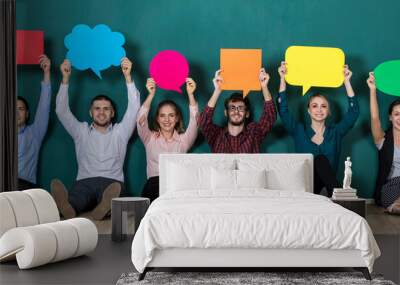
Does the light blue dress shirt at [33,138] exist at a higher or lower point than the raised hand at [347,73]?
lower

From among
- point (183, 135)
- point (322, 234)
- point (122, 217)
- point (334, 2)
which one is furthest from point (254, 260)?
point (334, 2)

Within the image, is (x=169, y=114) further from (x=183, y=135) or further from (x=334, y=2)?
(x=334, y=2)

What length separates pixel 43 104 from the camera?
7.86 metres

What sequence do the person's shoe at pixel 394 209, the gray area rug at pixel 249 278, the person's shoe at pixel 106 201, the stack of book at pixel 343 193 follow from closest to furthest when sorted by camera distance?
the gray area rug at pixel 249 278 < the stack of book at pixel 343 193 < the person's shoe at pixel 106 201 < the person's shoe at pixel 394 209

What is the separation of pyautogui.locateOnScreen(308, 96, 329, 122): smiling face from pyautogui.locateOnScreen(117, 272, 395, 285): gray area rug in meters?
3.20

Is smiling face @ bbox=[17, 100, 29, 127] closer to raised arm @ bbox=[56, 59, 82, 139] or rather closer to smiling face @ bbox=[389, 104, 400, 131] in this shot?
raised arm @ bbox=[56, 59, 82, 139]

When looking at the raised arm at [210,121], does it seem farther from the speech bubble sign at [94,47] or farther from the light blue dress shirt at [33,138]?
the light blue dress shirt at [33,138]

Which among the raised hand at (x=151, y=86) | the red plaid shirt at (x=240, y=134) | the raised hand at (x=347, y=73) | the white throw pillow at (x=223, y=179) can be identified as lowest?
the white throw pillow at (x=223, y=179)

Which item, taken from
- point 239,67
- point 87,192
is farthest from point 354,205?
point 87,192

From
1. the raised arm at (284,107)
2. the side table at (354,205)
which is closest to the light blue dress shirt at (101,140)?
the raised arm at (284,107)

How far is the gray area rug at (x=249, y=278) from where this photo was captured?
4434 mm

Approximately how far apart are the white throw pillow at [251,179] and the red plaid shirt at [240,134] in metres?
1.22

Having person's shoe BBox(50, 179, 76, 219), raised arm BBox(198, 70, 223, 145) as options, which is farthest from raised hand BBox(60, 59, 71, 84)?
raised arm BBox(198, 70, 223, 145)

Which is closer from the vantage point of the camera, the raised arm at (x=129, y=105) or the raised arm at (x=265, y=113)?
the raised arm at (x=265, y=113)
